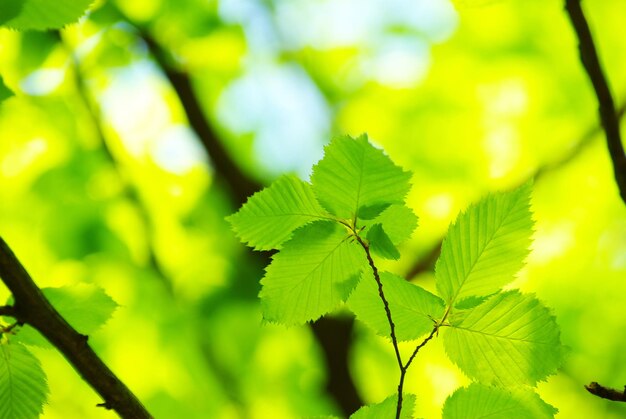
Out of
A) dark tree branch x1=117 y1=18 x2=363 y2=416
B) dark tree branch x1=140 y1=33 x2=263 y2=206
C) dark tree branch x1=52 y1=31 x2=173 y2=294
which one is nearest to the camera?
dark tree branch x1=117 y1=18 x2=363 y2=416

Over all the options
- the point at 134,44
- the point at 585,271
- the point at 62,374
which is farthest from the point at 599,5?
the point at 62,374

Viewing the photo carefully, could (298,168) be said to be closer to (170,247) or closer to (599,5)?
(170,247)

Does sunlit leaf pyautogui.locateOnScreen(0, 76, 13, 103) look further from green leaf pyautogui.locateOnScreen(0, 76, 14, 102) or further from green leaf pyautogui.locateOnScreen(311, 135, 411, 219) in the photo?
green leaf pyautogui.locateOnScreen(311, 135, 411, 219)

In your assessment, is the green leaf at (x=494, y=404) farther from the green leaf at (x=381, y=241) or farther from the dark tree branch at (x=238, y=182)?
the dark tree branch at (x=238, y=182)

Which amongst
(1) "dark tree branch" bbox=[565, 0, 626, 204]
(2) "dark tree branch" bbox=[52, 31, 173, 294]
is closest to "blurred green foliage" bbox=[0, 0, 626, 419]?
(2) "dark tree branch" bbox=[52, 31, 173, 294]

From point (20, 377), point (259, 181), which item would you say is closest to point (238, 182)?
point (259, 181)

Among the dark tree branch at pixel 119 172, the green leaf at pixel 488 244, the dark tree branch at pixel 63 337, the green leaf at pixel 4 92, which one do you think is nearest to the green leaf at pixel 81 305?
the dark tree branch at pixel 63 337

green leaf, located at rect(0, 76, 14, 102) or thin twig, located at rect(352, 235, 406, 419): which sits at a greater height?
green leaf, located at rect(0, 76, 14, 102)
